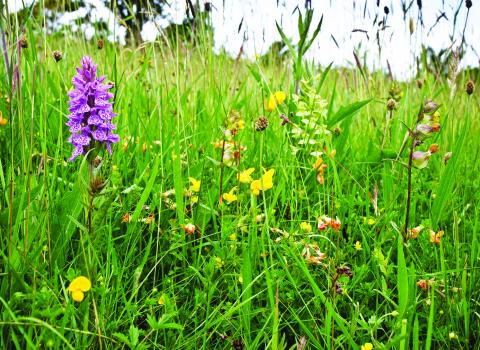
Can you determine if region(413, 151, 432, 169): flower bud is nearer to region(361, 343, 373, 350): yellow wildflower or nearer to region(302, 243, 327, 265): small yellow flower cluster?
region(302, 243, 327, 265): small yellow flower cluster

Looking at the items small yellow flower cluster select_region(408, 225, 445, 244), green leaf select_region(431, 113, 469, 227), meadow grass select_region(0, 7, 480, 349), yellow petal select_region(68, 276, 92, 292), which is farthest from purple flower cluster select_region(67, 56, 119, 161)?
green leaf select_region(431, 113, 469, 227)

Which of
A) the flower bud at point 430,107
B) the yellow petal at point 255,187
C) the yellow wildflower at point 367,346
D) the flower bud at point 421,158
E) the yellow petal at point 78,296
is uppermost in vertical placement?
the flower bud at point 430,107

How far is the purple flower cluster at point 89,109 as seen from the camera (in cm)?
114

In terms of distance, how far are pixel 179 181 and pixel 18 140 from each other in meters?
0.48

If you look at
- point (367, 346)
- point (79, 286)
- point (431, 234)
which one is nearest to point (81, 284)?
point (79, 286)

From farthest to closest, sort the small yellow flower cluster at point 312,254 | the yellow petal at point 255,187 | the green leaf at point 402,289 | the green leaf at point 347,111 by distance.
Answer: the green leaf at point 347,111 → the yellow petal at point 255,187 → the small yellow flower cluster at point 312,254 → the green leaf at point 402,289

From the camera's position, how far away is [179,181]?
1.33m

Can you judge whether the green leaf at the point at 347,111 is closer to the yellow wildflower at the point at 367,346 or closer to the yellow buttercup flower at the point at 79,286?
the yellow wildflower at the point at 367,346

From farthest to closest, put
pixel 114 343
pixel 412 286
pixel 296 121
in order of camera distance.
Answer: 1. pixel 296 121
2. pixel 412 286
3. pixel 114 343

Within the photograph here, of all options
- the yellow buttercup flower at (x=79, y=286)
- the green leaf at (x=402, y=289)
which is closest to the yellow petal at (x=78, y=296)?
the yellow buttercup flower at (x=79, y=286)

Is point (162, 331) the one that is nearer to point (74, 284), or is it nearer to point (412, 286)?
point (74, 284)

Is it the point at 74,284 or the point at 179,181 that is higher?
the point at 179,181

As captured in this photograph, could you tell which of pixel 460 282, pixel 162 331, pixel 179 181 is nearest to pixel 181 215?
pixel 179 181

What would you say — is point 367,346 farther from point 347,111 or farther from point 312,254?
point 347,111
